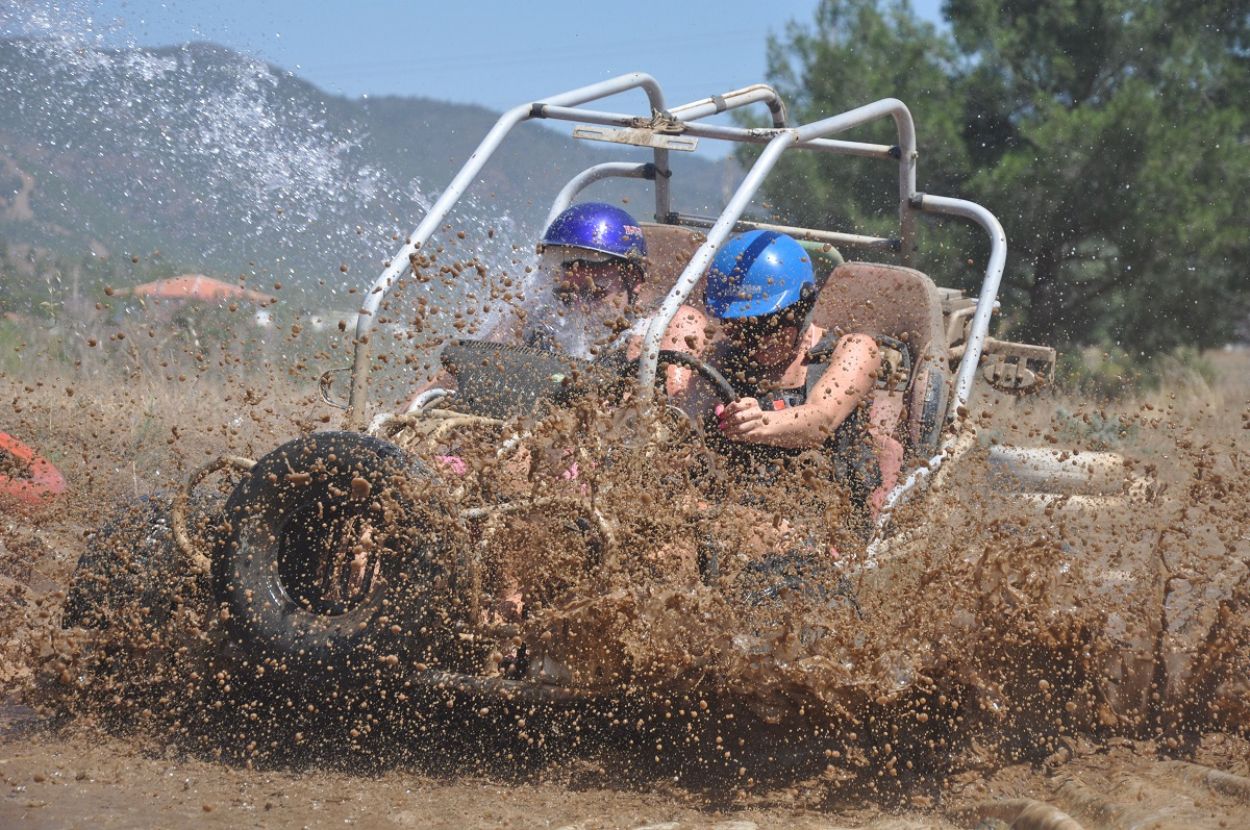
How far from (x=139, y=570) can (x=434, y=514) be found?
0.99 m

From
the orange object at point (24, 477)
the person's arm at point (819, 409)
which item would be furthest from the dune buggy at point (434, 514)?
the orange object at point (24, 477)

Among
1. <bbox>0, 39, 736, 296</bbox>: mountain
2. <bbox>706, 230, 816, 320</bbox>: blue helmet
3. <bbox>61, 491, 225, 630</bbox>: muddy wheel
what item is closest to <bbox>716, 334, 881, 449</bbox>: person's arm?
<bbox>706, 230, 816, 320</bbox>: blue helmet

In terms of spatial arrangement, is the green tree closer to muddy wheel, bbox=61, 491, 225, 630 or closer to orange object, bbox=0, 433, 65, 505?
orange object, bbox=0, 433, 65, 505

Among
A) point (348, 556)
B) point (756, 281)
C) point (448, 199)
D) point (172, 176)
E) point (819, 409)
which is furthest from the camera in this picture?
point (172, 176)

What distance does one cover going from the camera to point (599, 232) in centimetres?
518

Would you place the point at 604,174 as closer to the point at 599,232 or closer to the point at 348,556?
the point at 599,232

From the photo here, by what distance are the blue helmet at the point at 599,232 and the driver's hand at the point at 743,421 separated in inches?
36.8

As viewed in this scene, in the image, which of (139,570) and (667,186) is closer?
(139,570)

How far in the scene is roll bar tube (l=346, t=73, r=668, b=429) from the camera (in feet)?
15.4

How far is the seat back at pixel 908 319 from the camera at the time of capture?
195 inches

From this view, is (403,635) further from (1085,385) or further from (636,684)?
(1085,385)

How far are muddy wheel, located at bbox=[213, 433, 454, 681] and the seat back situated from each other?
6.11 feet

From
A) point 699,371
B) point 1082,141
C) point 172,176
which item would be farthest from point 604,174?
point 172,176

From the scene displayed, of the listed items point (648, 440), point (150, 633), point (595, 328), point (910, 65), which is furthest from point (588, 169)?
point (910, 65)
